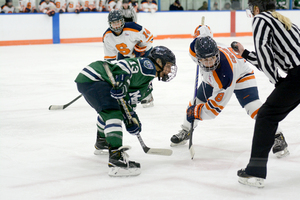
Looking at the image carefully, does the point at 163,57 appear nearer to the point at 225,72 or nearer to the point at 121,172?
the point at 225,72

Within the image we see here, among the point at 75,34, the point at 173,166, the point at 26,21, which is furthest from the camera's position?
the point at 75,34

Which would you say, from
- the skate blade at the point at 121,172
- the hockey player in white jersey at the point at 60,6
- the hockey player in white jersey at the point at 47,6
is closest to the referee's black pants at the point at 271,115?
the skate blade at the point at 121,172

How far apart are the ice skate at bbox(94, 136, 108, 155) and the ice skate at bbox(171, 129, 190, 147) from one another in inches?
19.3

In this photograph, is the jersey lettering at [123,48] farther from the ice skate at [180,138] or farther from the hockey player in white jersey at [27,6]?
the hockey player in white jersey at [27,6]

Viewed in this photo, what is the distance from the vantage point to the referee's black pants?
187 centimetres

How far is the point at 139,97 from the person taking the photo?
236cm

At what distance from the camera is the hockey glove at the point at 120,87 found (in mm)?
2096

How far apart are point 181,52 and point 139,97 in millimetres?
6804

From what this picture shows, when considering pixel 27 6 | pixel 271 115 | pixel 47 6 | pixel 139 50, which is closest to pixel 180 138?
pixel 271 115

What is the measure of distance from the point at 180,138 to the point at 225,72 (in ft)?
2.11

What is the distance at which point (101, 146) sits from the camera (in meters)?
2.55

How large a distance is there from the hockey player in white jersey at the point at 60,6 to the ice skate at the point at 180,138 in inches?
387

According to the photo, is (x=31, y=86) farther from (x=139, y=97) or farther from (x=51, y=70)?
(x=139, y=97)

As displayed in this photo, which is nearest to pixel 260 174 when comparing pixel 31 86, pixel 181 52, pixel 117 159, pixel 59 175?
pixel 117 159
